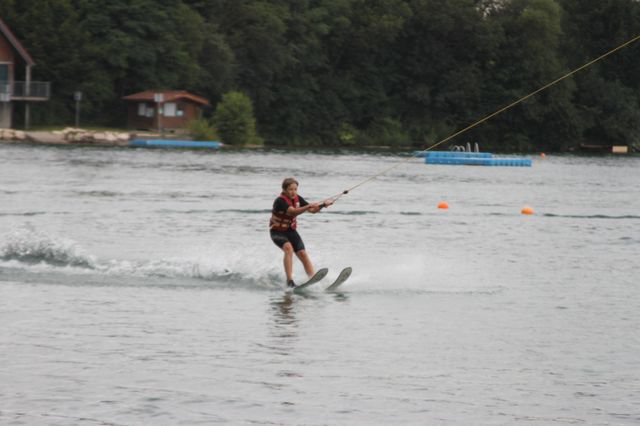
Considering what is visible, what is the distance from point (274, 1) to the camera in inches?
3573

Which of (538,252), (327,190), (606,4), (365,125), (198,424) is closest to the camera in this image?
(198,424)

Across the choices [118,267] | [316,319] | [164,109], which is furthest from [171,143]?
[316,319]

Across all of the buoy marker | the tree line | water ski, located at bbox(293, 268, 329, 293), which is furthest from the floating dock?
water ski, located at bbox(293, 268, 329, 293)

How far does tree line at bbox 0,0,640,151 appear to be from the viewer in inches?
3425

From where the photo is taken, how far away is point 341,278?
17.7m

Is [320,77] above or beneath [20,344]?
above

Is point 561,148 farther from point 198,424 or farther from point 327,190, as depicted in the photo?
point 198,424

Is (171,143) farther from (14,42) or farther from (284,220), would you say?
(284,220)

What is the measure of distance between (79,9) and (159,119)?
823 centimetres

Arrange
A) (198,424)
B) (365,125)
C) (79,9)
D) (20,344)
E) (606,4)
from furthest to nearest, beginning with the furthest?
(606,4), (365,125), (79,9), (20,344), (198,424)

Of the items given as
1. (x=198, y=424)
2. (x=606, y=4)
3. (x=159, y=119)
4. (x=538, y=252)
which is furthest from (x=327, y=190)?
(x=606, y=4)

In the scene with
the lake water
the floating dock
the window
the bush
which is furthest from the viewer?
the window

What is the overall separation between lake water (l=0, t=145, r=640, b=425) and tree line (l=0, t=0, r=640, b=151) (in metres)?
53.2

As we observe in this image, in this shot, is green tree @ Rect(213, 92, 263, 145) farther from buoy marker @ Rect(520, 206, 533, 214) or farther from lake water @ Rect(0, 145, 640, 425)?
lake water @ Rect(0, 145, 640, 425)
